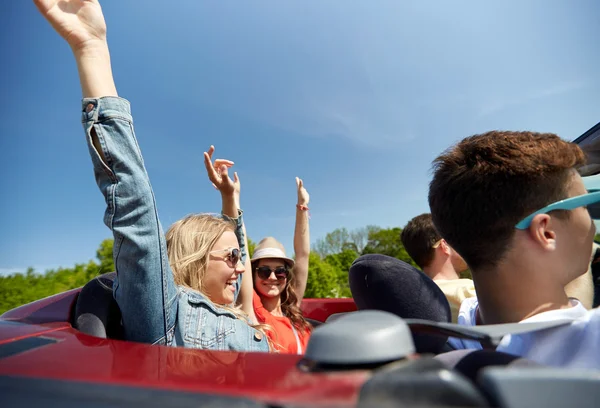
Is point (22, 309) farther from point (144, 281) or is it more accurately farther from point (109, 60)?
point (109, 60)

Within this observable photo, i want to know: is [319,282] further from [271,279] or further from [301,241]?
[271,279]

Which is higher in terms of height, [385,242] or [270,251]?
[385,242]

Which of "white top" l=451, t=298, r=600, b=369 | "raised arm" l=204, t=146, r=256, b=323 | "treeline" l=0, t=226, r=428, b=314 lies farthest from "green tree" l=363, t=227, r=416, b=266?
"white top" l=451, t=298, r=600, b=369

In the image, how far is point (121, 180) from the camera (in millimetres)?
1188

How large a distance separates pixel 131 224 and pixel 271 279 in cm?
220

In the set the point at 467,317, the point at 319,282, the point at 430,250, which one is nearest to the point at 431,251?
the point at 430,250

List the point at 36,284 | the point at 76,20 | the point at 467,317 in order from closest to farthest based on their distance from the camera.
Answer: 1. the point at 76,20
2. the point at 467,317
3. the point at 36,284

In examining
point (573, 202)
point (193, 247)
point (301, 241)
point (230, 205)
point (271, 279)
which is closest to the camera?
point (573, 202)

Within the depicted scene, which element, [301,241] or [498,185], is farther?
[301,241]

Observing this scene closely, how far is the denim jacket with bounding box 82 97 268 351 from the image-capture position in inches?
46.8

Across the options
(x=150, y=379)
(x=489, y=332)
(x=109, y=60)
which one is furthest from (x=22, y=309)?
(x=489, y=332)

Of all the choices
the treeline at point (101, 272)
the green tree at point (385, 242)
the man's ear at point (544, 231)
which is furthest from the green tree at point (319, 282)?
the green tree at point (385, 242)

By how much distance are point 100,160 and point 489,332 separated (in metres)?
1.13

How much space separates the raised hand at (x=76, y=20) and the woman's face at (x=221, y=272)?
1.14 m
